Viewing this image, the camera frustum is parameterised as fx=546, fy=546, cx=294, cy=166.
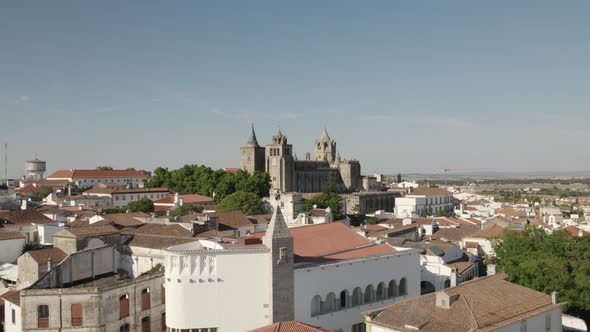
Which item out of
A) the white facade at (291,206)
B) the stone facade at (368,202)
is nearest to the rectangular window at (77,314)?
the white facade at (291,206)

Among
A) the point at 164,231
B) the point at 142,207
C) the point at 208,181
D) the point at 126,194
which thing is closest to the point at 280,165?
the point at 208,181

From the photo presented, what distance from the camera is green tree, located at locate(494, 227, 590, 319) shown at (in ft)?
96.6

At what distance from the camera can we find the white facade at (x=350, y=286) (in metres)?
25.1

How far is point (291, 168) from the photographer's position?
114 m

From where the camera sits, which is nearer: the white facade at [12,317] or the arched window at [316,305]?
the arched window at [316,305]

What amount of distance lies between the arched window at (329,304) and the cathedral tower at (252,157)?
90.2m

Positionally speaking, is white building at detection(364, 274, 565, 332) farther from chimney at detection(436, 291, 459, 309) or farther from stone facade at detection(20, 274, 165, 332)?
stone facade at detection(20, 274, 165, 332)

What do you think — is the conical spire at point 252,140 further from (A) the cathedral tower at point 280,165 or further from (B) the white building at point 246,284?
(B) the white building at point 246,284

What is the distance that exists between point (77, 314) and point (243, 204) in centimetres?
4265

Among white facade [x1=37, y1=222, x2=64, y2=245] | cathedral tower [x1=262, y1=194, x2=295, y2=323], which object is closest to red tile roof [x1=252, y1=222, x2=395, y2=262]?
cathedral tower [x1=262, y1=194, x2=295, y2=323]

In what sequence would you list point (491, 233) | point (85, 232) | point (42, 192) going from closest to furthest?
point (85, 232) < point (491, 233) < point (42, 192)

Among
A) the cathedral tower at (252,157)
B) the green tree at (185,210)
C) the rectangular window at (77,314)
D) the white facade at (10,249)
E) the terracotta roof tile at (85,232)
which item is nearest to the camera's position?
the rectangular window at (77,314)

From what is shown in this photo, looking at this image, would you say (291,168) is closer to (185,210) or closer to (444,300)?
(185,210)

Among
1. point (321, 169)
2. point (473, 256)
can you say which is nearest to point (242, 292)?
point (473, 256)
